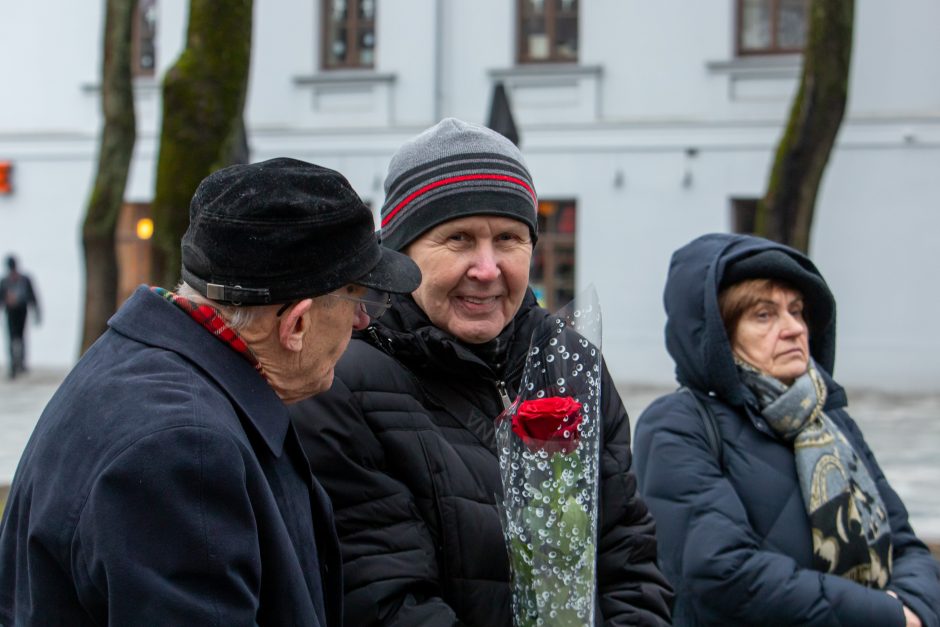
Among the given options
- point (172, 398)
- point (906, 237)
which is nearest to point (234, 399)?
point (172, 398)

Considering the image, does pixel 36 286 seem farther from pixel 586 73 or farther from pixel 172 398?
pixel 172 398

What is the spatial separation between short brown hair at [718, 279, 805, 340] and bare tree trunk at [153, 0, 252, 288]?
5.07 metres

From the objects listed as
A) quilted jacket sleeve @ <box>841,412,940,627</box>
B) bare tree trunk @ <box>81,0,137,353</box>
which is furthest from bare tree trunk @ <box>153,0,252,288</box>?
quilted jacket sleeve @ <box>841,412,940,627</box>

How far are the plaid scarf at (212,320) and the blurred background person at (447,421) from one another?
34cm

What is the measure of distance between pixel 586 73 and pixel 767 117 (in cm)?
252

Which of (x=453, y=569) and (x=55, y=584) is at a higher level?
(x=55, y=584)

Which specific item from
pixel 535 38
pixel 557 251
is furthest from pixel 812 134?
pixel 535 38

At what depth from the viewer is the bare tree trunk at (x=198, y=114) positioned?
775 cm

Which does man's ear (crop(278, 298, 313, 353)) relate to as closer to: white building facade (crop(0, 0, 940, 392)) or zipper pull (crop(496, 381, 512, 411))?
zipper pull (crop(496, 381, 512, 411))

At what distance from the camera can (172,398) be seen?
1653 millimetres

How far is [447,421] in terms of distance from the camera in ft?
7.51

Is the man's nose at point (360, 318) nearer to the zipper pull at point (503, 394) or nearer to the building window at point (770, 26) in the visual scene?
the zipper pull at point (503, 394)

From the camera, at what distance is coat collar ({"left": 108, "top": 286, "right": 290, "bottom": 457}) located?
1.77 metres

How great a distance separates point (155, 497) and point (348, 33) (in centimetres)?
1670
